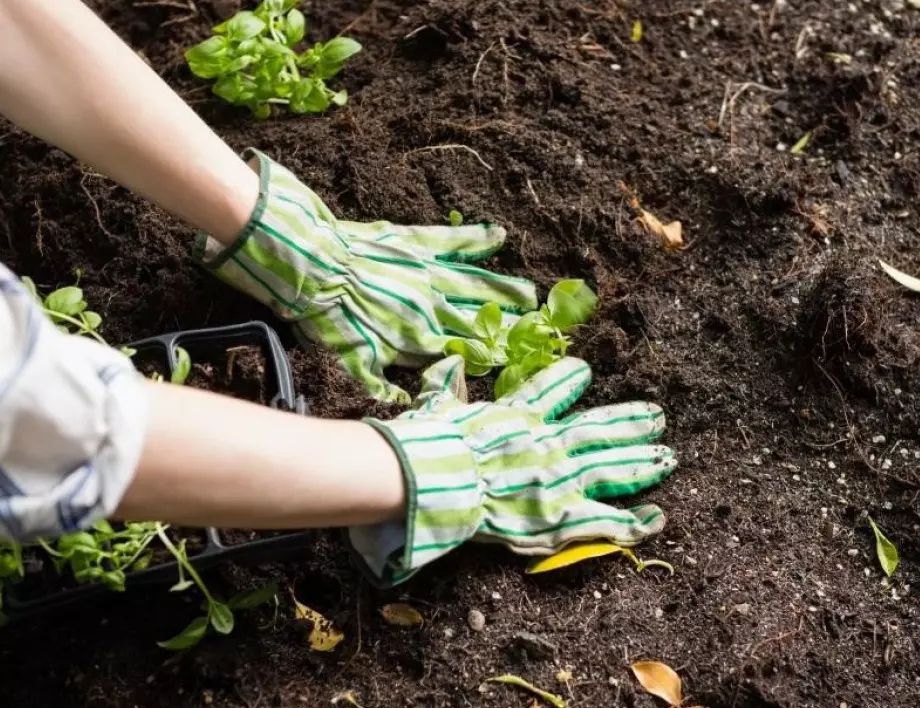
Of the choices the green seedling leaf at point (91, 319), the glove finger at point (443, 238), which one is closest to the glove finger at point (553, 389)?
the glove finger at point (443, 238)

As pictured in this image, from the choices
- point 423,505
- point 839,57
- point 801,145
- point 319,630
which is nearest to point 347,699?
point 319,630

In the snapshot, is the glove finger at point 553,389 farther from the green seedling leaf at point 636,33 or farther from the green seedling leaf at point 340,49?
the green seedling leaf at point 636,33

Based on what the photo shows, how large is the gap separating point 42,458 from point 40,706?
0.62 m

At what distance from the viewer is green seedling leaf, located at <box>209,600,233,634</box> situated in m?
1.25

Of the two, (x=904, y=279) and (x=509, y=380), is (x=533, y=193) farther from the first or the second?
(x=904, y=279)

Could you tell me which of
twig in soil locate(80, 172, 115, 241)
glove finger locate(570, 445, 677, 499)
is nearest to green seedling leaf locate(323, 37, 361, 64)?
twig in soil locate(80, 172, 115, 241)

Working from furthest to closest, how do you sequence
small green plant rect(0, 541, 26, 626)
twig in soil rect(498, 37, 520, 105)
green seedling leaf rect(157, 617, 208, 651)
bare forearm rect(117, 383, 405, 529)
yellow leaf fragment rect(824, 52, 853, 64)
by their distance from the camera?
yellow leaf fragment rect(824, 52, 853, 64), twig in soil rect(498, 37, 520, 105), green seedling leaf rect(157, 617, 208, 651), small green plant rect(0, 541, 26, 626), bare forearm rect(117, 383, 405, 529)

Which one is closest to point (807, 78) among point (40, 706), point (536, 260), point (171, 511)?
point (536, 260)

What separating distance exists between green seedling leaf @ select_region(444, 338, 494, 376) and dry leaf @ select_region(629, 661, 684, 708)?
501 millimetres

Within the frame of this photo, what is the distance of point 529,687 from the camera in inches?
51.6

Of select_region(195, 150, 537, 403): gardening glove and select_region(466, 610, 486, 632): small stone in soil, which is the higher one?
select_region(195, 150, 537, 403): gardening glove

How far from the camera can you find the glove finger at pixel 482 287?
1.62 m

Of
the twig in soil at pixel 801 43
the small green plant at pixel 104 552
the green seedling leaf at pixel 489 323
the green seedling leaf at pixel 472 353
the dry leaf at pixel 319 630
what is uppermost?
the twig in soil at pixel 801 43

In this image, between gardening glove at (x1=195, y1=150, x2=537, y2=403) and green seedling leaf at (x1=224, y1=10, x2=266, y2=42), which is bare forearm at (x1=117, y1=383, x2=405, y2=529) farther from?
green seedling leaf at (x1=224, y1=10, x2=266, y2=42)
